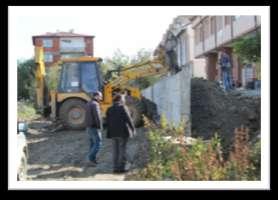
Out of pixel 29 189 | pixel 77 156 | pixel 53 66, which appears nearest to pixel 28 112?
pixel 53 66

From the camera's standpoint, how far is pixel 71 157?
12.2 metres

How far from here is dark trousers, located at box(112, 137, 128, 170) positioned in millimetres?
10523

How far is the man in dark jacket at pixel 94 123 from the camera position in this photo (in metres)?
10.8

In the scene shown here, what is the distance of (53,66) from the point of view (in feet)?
57.6

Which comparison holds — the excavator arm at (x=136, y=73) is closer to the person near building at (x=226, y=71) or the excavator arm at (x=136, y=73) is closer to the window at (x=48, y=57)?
the person near building at (x=226, y=71)

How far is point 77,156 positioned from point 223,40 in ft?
45.5

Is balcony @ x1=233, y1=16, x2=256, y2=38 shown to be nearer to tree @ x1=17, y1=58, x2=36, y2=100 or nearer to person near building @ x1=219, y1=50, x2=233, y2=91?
person near building @ x1=219, y1=50, x2=233, y2=91

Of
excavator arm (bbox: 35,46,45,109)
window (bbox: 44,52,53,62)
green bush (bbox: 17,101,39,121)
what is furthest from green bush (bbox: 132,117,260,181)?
window (bbox: 44,52,53,62)

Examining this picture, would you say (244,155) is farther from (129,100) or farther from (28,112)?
(28,112)

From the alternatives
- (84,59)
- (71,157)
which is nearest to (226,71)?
(84,59)

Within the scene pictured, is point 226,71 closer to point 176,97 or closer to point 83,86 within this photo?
point 176,97

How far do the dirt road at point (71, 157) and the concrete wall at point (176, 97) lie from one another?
0.77 metres

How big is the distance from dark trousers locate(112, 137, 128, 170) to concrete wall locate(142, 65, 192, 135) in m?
1.42

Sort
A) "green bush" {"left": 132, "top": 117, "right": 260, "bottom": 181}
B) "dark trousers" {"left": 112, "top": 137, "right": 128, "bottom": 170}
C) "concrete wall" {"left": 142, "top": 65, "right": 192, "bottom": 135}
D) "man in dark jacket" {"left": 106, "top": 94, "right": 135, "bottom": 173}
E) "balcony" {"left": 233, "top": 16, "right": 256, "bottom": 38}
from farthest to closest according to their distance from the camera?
"balcony" {"left": 233, "top": 16, "right": 256, "bottom": 38}, "concrete wall" {"left": 142, "top": 65, "right": 192, "bottom": 135}, "dark trousers" {"left": 112, "top": 137, "right": 128, "bottom": 170}, "man in dark jacket" {"left": 106, "top": 94, "right": 135, "bottom": 173}, "green bush" {"left": 132, "top": 117, "right": 260, "bottom": 181}
